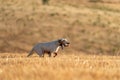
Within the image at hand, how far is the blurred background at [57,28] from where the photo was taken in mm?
51031

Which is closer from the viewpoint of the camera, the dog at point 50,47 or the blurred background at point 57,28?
the dog at point 50,47

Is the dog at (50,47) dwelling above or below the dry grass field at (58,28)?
above

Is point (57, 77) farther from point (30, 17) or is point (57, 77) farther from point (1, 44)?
point (30, 17)

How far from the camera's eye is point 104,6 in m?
80.4

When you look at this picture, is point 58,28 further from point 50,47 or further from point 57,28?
point 50,47

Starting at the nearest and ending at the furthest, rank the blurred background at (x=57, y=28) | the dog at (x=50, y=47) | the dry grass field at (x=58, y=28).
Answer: the dog at (x=50, y=47)
the dry grass field at (x=58, y=28)
the blurred background at (x=57, y=28)

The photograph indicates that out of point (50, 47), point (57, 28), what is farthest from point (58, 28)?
point (50, 47)

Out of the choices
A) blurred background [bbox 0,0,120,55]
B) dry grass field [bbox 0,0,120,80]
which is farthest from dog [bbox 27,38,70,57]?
blurred background [bbox 0,0,120,55]

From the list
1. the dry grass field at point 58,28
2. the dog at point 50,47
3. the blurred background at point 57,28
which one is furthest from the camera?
the blurred background at point 57,28

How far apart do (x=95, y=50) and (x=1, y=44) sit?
909cm

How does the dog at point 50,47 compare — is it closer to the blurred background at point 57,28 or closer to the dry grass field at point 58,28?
the dry grass field at point 58,28

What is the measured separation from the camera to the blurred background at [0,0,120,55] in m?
51.0

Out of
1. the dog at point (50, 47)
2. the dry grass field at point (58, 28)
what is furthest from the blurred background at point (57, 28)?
the dog at point (50, 47)

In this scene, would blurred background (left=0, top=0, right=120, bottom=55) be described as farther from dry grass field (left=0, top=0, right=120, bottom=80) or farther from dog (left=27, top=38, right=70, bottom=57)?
dog (left=27, top=38, right=70, bottom=57)
